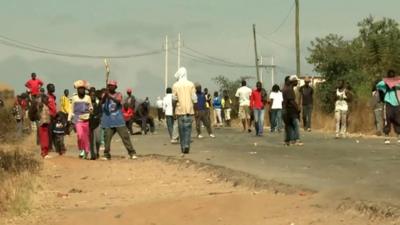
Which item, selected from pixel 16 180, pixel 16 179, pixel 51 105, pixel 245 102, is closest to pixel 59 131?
pixel 51 105

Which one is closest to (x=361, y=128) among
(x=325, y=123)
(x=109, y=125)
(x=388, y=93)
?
(x=325, y=123)

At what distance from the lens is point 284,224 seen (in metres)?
8.31

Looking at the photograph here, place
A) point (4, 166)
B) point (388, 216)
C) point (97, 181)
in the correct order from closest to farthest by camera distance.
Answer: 1. point (388, 216)
2. point (97, 181)
3. point (4, 166)

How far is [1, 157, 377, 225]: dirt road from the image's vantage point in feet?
28.9

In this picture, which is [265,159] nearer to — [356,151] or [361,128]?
[356,151]

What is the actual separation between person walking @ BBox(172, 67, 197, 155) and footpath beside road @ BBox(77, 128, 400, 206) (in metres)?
0.47

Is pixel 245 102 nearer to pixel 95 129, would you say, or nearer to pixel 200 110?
pixel 200 110

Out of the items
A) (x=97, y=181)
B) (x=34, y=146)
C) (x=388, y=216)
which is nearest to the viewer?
(x=388, y=216)

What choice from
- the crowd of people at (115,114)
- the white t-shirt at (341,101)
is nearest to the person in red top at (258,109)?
the crowd of people at (115,114)

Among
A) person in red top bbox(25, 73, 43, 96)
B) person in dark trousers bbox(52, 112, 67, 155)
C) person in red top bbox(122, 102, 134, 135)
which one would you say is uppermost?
person in red top bbox(25, 73, 43, 96)

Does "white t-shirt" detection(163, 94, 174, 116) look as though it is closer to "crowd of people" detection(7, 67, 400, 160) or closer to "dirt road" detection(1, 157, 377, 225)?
"crowd of people" detection(7, 67, 400, 160)

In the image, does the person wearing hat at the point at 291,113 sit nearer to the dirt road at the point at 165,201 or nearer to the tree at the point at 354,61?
the dirt road at the point at 165,201

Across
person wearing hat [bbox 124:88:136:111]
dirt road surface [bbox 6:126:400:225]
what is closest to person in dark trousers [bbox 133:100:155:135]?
person wearing hat [bbox 124:88:136:111]

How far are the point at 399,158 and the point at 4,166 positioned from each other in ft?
26.1
